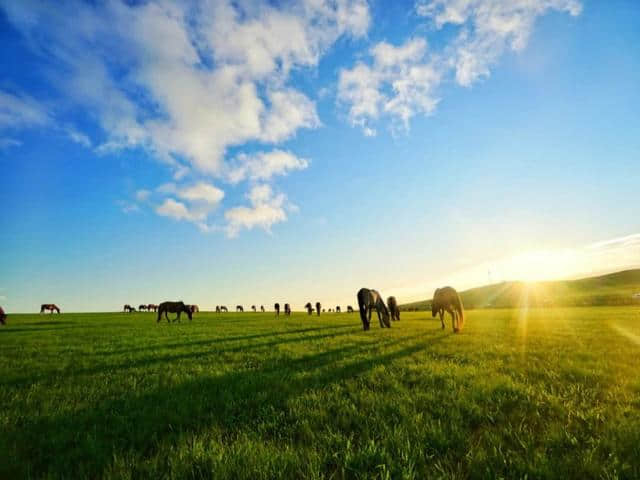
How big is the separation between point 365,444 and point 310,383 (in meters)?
2.94

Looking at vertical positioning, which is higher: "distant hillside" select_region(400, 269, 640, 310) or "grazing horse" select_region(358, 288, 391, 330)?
"grazing horse" select_region(358, 288, 391, 330)

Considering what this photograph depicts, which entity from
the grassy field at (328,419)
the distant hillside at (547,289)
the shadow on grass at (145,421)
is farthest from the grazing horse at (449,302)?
the distant hillside at (547,289)

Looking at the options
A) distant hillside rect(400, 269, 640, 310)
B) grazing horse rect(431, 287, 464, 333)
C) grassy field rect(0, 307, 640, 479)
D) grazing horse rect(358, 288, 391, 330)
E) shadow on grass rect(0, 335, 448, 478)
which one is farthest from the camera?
distant hillside rect(400, 269, 640, 310)

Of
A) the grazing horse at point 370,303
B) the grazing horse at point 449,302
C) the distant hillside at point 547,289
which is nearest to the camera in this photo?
the grazing horse at point 449,302

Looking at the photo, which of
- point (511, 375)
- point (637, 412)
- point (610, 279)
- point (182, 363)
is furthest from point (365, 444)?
point (610, 279)

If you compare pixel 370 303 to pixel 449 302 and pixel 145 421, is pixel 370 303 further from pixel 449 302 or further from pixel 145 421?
pixel 145 421

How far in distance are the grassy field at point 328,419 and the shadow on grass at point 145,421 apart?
0.08 feet

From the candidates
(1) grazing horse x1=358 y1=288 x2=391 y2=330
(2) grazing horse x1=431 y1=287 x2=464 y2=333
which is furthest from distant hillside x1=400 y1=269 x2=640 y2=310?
(2) grazing horse x1=431 y1=287 x2=464 y2=333

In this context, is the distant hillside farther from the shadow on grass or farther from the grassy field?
the shadow on grass

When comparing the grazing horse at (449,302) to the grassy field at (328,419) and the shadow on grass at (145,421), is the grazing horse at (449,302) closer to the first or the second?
the grassy field at (328,419)

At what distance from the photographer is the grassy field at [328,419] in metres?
3.20

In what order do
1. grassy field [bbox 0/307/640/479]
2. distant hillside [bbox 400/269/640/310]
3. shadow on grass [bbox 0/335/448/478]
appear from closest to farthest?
grassy field [bbox 0/307/640/479] < shadow on grass [bbox 0/335/448/478] < distant hillside [bbox 400/269/640/310]

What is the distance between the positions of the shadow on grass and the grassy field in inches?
1.0

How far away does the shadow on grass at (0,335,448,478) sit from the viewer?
3.54 meters
